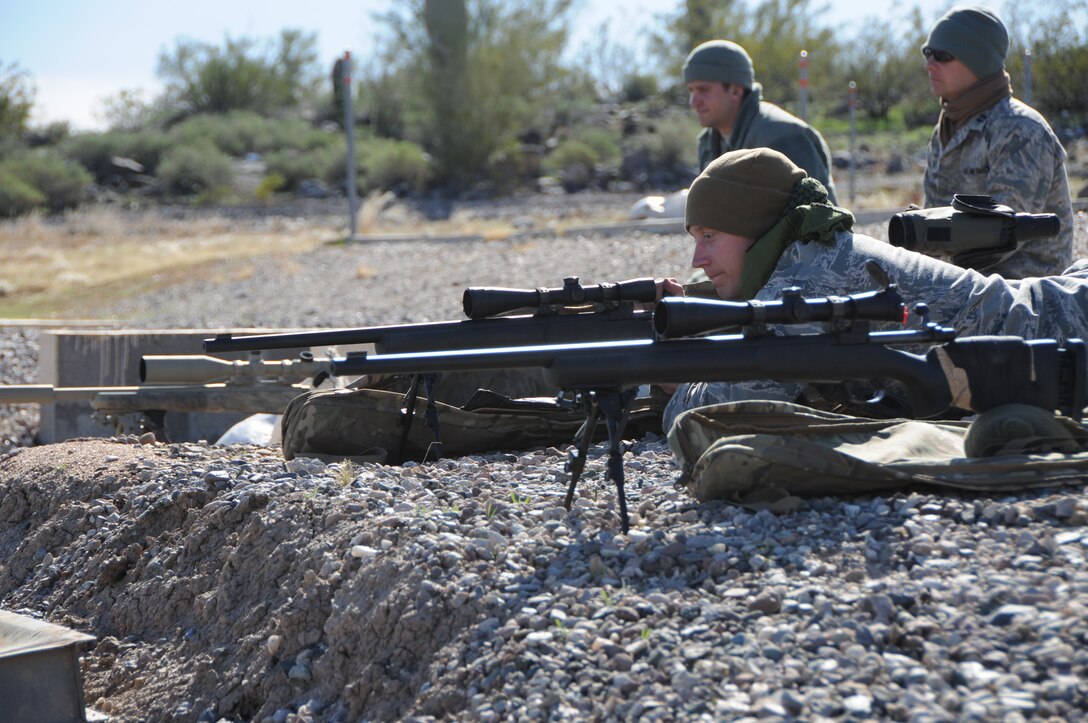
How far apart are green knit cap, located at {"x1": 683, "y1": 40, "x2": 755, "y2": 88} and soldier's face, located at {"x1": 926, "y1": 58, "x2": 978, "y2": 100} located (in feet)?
4.04

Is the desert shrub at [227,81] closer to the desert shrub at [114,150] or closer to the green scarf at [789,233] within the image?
the desert shrub at [114,150]

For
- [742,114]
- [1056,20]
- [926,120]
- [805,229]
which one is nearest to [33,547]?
[805,229]

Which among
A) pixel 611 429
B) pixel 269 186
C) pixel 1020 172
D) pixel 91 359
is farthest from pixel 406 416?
pixel 269 186

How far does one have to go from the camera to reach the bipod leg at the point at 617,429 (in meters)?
3.70

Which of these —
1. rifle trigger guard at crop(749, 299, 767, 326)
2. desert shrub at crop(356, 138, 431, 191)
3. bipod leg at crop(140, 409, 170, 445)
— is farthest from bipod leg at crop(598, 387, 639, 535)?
desert shrub at crop(356, 138, 431, 191)

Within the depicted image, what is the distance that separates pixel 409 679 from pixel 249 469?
196 centimetres

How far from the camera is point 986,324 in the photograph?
4633 millimetres

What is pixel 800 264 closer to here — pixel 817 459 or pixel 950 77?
pixel 817 459

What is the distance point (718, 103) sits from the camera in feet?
23.8

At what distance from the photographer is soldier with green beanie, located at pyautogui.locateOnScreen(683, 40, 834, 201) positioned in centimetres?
694

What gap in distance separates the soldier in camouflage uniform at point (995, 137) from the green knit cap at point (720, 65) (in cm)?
122

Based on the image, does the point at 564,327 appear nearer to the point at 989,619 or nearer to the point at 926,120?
the point at 989,619

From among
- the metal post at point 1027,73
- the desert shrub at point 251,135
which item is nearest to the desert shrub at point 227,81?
Result: the desert shrub at point 251,135

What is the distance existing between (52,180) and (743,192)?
2911cm
